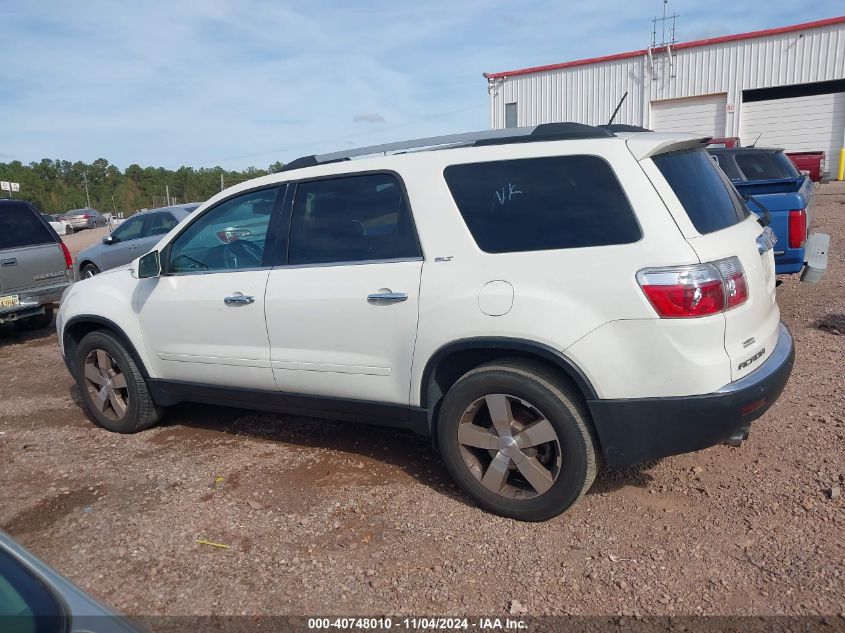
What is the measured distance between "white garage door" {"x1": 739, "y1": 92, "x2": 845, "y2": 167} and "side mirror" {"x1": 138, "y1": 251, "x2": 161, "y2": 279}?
85.7 feet

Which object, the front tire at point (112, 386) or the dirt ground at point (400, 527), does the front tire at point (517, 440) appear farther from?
the front tire at point (112, 386)

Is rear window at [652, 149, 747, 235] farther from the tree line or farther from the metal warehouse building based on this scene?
the tree line

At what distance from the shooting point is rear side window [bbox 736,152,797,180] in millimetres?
8570

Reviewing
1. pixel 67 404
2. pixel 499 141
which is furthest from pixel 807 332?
pixel 67 404

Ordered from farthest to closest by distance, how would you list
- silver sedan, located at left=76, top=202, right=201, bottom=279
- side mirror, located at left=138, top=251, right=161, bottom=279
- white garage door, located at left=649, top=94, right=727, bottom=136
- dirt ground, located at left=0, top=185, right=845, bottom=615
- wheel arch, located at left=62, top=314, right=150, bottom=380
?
white garage door, located at left=649, top=94, right=727, bottom=136, silver sedan, located at left=76, top=202, right=201, bottom=279, wheel arch, located at left=62, top=314, right=150, bottom=380, side mirror, located at left=138, top=251, right=161, bottom=279, dirt ground, located at left=0, top=185, right=845, bottom=615

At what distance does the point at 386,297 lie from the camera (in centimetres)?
366

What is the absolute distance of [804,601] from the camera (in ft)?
9.12

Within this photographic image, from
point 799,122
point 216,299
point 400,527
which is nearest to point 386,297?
Result: point 400,527

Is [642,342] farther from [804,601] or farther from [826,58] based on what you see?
[826,58]

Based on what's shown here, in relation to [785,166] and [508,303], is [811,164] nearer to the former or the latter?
[785,166]

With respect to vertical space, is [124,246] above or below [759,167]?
below

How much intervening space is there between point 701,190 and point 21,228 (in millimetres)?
8300

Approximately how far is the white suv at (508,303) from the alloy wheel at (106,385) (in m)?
0.89

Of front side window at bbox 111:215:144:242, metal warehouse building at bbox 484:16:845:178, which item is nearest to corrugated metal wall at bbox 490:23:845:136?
metal warehouse building at bbox 484:16:845:178
